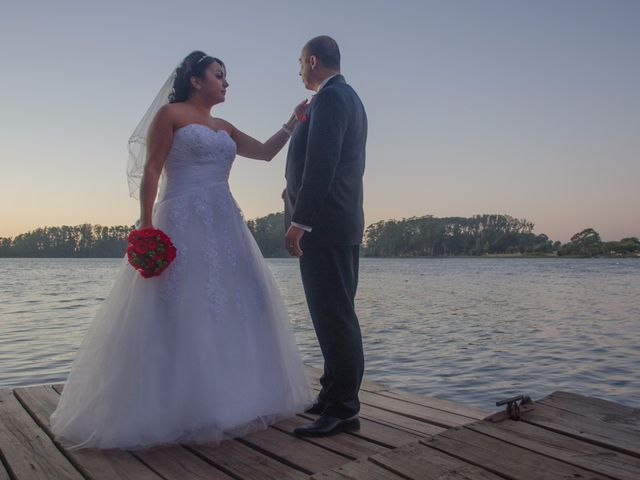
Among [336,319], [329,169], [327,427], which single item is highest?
[329,169]

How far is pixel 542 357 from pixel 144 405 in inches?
359

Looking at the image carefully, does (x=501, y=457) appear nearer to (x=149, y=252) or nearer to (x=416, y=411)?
(x=416, y=411)

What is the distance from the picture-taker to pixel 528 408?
11.2 feet

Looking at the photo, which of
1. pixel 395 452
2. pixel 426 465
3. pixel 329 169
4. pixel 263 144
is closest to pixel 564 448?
pixel 426 465

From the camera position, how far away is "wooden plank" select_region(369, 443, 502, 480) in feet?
8.20

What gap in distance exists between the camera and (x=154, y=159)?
3611mm

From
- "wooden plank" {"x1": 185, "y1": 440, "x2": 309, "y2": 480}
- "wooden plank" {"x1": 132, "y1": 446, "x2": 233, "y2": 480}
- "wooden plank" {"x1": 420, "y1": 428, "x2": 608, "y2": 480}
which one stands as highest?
"wooden plank" {"x1": 420, "y1": 428, "x2": 608, "y2": 480}

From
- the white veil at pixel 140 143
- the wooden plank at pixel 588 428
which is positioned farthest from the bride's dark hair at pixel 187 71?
the wooden plank at pixel 588 428

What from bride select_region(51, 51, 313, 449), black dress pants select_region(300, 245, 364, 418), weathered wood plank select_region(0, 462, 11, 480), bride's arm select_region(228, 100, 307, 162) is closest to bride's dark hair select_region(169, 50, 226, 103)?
bride select_region(51, 51, 313, 449)

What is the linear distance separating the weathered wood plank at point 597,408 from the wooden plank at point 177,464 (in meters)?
2.10

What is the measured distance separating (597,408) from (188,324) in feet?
8.38

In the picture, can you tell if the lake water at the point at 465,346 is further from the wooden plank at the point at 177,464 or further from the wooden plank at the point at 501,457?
the wooden plank at the point at 177,464

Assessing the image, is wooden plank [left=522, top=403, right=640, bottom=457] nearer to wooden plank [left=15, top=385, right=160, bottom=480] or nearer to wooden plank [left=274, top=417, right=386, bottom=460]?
wooden plank [left=274, top=417, right=386, bottom=460]

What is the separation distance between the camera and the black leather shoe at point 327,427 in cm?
341
